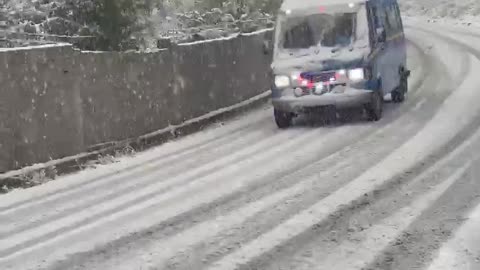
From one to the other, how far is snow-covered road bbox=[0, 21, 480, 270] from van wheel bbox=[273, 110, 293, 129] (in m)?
0.51

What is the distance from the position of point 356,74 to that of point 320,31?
1.20m

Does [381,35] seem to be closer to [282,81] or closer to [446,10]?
[282,81]

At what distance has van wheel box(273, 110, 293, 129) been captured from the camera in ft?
42.7

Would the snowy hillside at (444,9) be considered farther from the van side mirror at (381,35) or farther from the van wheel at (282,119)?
the van wheel at (282,119)

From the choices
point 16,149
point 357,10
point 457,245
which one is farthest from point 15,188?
point 357,10

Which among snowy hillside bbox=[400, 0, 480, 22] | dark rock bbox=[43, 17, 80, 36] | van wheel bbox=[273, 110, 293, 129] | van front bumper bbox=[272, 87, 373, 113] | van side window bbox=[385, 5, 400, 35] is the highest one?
dark rock bbox=[43, 17, 80, 36]

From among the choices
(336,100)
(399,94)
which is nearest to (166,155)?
(336,100)

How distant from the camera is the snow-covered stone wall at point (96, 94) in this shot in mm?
9508

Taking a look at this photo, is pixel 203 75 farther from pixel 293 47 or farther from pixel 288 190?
pixel 288 190

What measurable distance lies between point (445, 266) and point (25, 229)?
4268 millimetres

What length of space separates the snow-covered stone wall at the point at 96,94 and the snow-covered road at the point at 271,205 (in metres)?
0.72

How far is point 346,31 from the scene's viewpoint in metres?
13.0

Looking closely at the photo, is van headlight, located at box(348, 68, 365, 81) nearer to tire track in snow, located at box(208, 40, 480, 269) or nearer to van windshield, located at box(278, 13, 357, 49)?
van windshield, located at box(278, 13, 357, 49)

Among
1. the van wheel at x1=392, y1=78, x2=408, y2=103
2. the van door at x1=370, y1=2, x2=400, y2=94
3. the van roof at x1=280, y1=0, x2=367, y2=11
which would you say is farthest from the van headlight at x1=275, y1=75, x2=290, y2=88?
the van wheel at x1=392, y1=78, x2=408, y2=103
